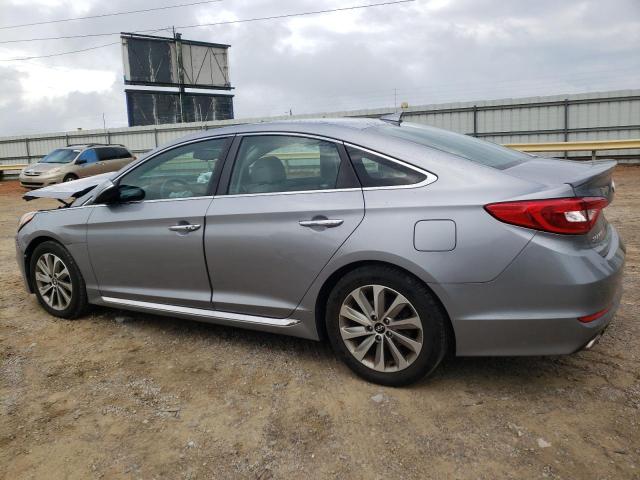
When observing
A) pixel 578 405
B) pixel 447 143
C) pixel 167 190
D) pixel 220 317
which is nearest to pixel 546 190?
pixel 447 143

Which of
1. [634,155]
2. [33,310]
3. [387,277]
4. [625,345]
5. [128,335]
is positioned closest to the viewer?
[387,277]

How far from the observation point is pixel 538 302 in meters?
2.63

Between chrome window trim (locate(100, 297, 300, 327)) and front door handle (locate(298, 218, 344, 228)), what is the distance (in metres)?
0.60

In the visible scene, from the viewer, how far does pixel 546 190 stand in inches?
104

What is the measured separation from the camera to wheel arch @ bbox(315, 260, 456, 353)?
2834mm

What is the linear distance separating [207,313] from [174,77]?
37.5 metres

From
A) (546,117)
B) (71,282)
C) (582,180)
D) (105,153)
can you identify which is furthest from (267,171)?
(546,117)

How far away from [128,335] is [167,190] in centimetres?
116

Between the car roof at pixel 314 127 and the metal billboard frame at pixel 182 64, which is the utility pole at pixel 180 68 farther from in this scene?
the car roof at pixel 314 127

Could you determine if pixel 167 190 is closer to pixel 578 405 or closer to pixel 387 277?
pixel 387 277

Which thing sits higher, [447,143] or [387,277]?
[447,143]

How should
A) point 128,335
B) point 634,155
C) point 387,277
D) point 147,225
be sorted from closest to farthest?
1. point 387,277
2. point 147,225
3. point 128,335
4. point 634,155

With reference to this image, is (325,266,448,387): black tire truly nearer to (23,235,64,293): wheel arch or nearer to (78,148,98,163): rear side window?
(23,235,64,293): wheel arch

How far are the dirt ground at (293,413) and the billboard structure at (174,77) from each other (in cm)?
3569
